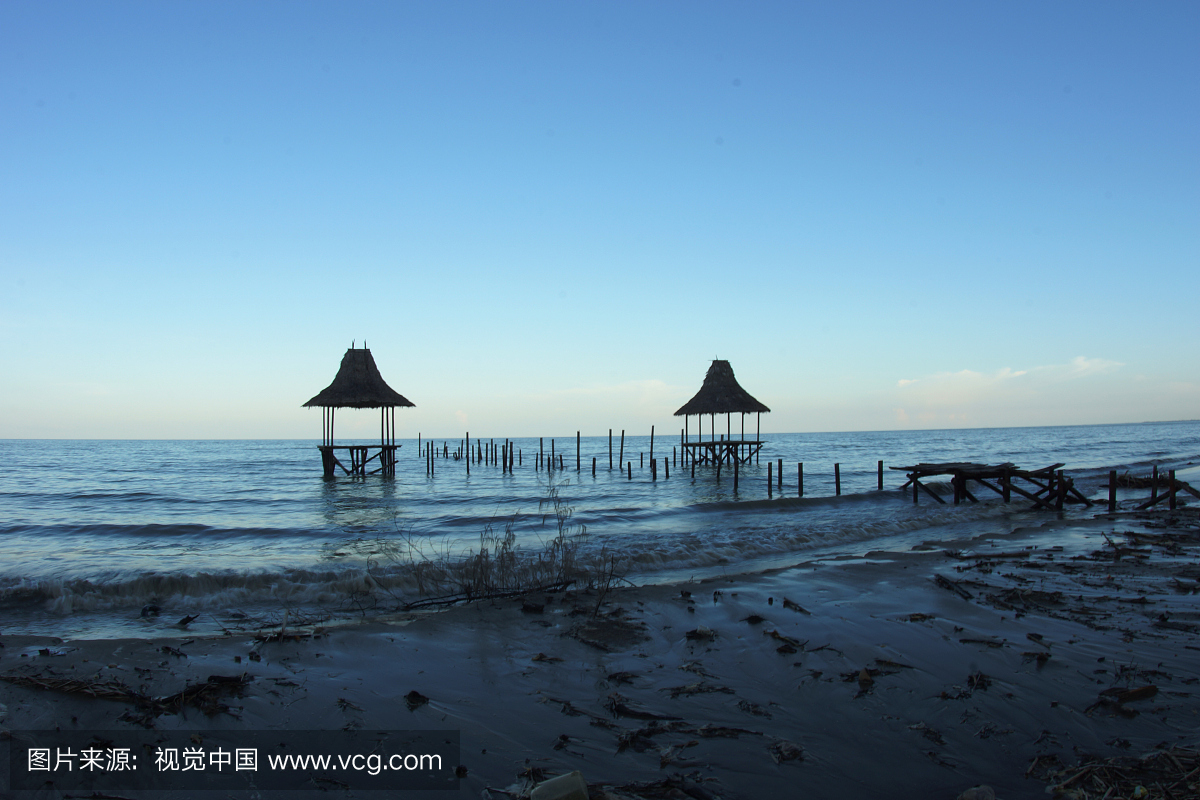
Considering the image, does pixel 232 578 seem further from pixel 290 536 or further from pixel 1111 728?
pixel 1111 728

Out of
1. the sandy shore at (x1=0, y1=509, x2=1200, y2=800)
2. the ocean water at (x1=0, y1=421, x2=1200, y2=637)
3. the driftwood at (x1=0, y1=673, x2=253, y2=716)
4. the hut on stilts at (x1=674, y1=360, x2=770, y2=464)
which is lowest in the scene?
the ocean water at (x1=0, y1=421, x2=1200, y2=637)

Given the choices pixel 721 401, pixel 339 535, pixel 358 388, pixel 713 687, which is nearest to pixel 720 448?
pixel 721 401

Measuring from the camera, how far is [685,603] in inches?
279

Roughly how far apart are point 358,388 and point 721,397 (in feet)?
61.1

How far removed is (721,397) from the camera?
114 feet

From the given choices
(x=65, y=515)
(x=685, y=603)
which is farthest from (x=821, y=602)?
(x=65, y=515)

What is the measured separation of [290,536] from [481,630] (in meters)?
10.0

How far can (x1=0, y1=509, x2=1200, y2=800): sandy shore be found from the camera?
11.5 feet

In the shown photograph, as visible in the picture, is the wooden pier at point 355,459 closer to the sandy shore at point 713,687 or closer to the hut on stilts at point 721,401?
the hut on stilts at point 721,401

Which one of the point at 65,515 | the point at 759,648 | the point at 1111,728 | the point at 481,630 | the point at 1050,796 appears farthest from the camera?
the point at 65,515

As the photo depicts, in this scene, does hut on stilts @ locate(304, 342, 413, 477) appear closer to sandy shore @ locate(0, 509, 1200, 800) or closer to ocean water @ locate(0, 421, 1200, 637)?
ocean water @ locate(0, 421, 1200, 637)

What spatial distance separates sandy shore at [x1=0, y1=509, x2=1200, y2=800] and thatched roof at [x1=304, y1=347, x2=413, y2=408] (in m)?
24.4

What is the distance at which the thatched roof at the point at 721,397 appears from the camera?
34125 mm

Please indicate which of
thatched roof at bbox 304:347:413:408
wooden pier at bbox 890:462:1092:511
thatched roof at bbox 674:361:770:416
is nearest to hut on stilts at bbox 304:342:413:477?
thatched roof at bbox 304:347:413:408
